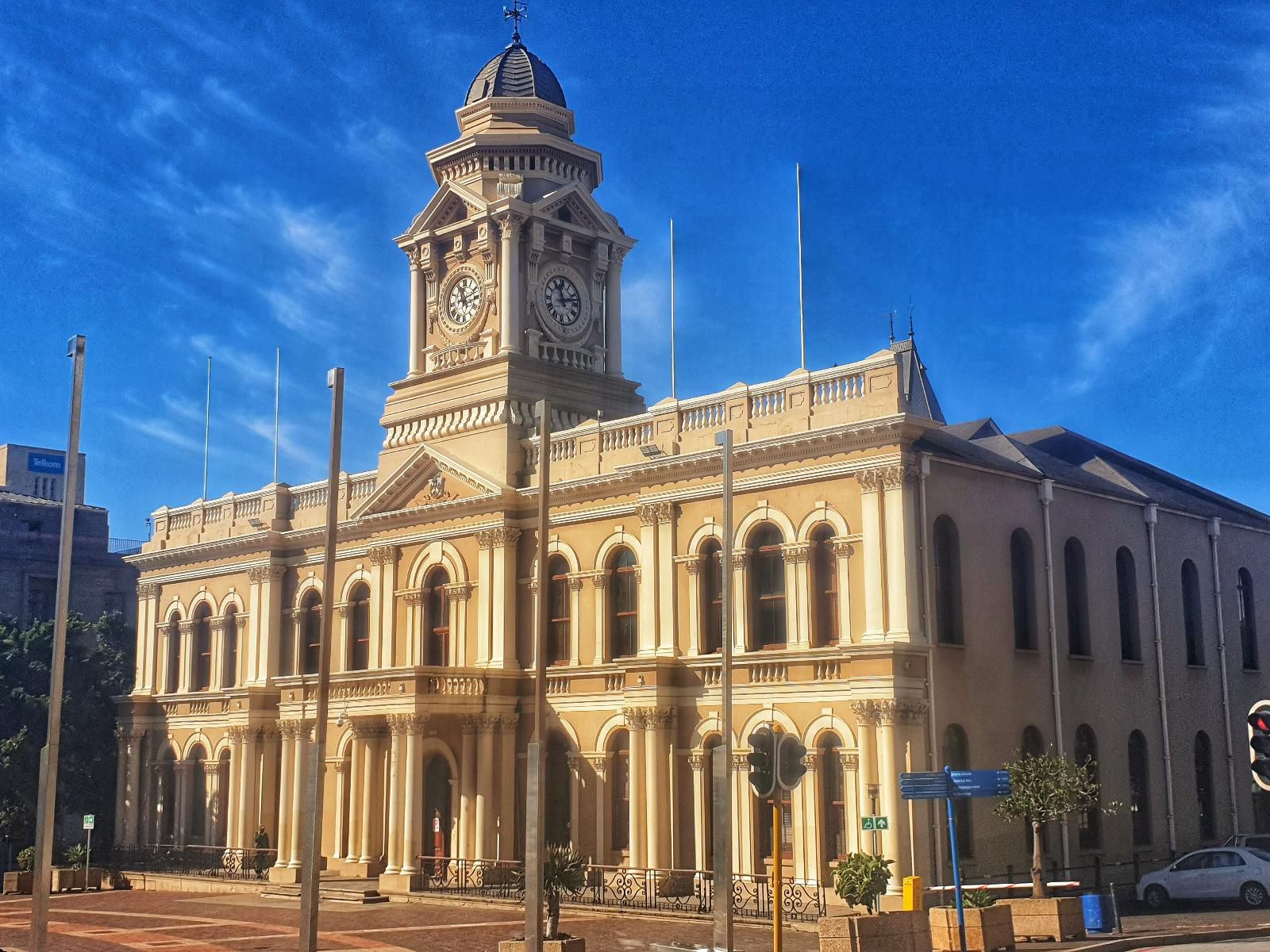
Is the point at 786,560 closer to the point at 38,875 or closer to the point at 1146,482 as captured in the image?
the point at 1146,482

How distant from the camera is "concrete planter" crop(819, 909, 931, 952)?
73.7 ft

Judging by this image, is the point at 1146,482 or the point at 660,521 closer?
the point at 660,521

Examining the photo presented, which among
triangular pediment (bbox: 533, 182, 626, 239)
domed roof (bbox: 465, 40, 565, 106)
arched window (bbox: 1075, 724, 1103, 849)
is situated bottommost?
arched window (bbox: 1075, 724, 1103, 849)

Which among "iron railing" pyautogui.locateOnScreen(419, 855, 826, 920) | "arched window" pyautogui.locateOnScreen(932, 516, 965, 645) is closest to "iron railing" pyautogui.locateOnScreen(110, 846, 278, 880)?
"iron railing" pyautogui.locateOnScreen(419, 855, 826, 920)

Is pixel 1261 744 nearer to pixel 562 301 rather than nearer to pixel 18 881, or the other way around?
pixel 562 301

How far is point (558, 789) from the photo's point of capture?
40594 millimetres

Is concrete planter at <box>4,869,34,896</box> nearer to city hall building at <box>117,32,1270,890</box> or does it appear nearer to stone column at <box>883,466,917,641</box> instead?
city hall building at <box>117,32,1270,890</box>

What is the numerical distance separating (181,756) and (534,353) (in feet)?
62.4

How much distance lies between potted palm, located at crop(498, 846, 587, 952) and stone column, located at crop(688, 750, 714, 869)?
814 centimetres

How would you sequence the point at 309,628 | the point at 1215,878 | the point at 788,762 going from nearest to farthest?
the point at 788,762 < the point at 1215,878 < the point at 309,628

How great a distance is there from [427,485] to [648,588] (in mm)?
9751

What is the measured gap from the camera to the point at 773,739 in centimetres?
2038

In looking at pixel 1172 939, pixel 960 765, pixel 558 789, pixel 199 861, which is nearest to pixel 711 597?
pixel 960 765

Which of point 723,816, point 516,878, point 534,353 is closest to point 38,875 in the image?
point 723,816
